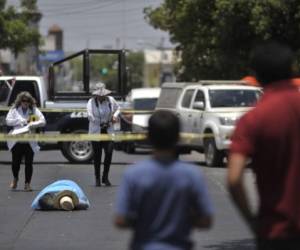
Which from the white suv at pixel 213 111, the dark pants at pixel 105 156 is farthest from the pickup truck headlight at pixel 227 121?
the dark pants at pixel 105 156

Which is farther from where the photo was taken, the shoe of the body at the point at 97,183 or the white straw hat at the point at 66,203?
the shoe of the body at the point at 97,183

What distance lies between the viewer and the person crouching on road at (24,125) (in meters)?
15.1

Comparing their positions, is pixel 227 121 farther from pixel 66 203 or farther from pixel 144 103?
pixel 66 203

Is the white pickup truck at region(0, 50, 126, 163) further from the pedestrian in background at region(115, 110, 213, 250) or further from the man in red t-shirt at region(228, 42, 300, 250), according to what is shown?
the man in red t-shirt at region(228, 42, 300, 250)

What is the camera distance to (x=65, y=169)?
1956 cm

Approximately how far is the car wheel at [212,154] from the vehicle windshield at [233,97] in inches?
38.7

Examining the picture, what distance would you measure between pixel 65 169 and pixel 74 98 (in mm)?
2749

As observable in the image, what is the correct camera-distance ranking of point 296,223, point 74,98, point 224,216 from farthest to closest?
point 74,98 → point 224,216 → point 296,223

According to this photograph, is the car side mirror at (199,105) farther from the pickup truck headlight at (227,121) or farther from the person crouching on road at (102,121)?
the person crouching on road at (102,121)

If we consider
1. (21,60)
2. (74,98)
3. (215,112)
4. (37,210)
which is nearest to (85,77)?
(74,98)

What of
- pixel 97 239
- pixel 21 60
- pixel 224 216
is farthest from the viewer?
pixel 21 60

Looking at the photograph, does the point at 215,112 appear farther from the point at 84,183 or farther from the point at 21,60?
the point at 21,60

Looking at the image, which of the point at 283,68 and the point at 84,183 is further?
the point at 84,183

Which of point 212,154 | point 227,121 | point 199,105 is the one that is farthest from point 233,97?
point 212,154
